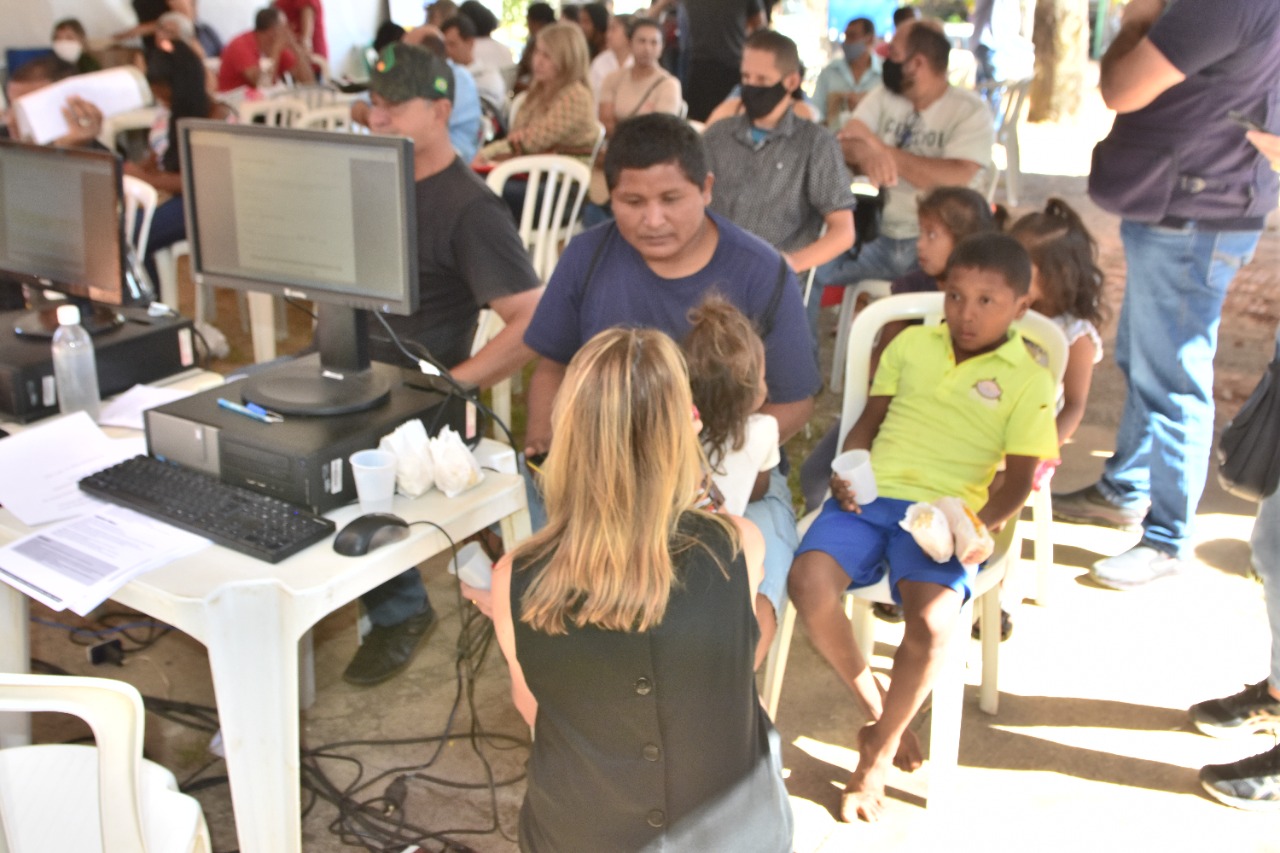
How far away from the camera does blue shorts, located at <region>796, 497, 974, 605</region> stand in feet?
6.53

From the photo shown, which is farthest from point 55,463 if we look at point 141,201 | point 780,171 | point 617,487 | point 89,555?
point 780,171

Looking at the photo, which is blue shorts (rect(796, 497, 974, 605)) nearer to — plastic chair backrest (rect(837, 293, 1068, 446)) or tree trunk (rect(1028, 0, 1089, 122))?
plastic chair backrest (rect(837, 293, 1068, 446))

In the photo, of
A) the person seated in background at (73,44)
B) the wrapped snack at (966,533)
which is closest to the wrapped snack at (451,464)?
the wrapped snack at (966,533)

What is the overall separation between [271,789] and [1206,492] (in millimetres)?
2938

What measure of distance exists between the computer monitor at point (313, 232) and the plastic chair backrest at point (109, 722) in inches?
27.3

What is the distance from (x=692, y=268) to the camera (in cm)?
217

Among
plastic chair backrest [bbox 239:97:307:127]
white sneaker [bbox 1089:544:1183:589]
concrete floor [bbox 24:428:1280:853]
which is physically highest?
plastic chair backrest [bbox 239:97:307:127]

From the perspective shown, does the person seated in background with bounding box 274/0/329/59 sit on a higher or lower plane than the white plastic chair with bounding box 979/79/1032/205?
higher

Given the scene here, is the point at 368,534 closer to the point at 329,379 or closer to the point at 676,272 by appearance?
the point at 329,379

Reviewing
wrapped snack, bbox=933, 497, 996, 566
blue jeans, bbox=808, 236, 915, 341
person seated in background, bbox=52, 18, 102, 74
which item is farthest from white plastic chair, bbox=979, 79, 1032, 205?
person seated in background, bbox=52, 18, 102, 74

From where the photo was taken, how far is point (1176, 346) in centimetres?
275

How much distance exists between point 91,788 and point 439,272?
127cm

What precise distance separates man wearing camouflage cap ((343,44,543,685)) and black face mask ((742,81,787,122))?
107cm

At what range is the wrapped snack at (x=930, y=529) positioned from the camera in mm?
1937
